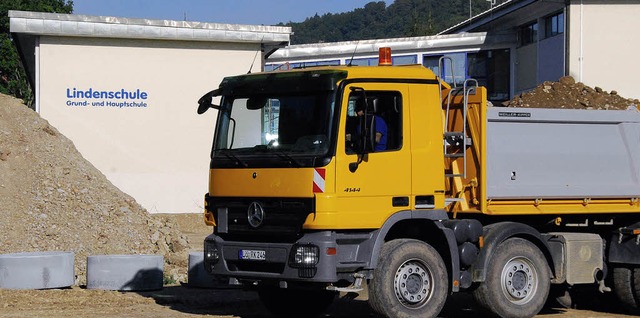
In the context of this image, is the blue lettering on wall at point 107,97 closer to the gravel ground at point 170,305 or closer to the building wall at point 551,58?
the gravel ground at point 170,305

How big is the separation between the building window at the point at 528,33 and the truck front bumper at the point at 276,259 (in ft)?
98.0

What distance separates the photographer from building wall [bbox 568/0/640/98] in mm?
35750

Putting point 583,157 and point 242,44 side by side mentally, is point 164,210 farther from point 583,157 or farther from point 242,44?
point 583,157

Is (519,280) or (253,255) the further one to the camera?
(519,280)

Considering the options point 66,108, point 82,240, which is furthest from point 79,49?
point 82,240

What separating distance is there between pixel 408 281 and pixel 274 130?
2.52m

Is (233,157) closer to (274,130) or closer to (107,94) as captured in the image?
(274,130)

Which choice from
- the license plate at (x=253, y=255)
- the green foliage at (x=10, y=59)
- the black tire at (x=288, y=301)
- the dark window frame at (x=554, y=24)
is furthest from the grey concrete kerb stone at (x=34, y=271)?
the green foliage at (x=10, y=59)

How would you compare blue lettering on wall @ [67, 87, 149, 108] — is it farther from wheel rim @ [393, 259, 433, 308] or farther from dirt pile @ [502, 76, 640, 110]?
wheel rim @ [393, 259, 433, 308]

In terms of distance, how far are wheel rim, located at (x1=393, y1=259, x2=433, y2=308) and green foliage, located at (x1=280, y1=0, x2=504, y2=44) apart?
13142cm

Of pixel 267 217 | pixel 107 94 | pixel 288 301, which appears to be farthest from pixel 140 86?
pixel 267 217

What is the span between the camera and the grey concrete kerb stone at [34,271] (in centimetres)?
1595

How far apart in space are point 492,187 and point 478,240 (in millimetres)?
754

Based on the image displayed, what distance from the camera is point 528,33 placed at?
41.8 m
